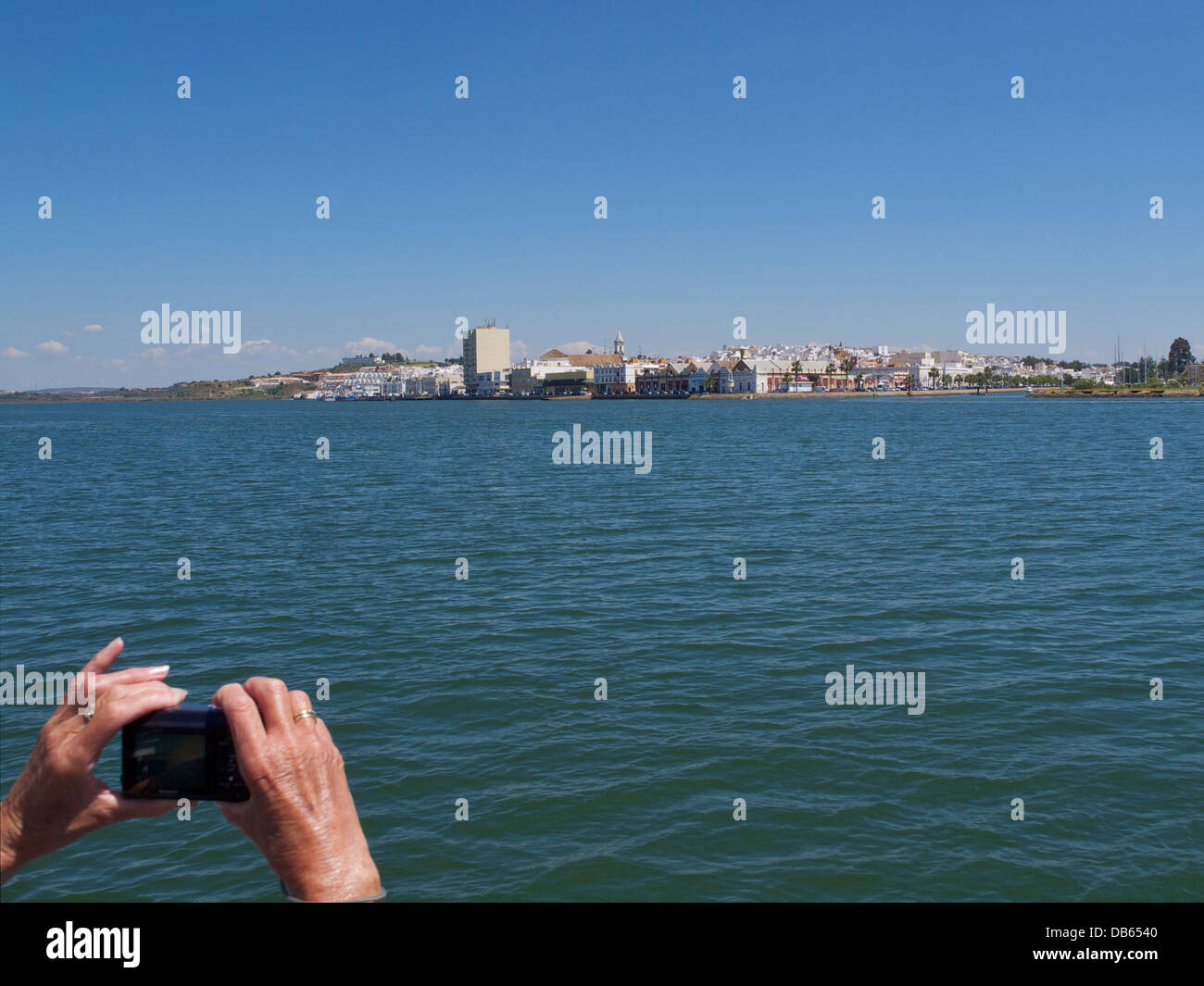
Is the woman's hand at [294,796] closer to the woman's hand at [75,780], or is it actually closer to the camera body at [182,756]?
the camera body at [182,756]

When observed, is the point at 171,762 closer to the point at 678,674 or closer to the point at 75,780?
the point at 75,780

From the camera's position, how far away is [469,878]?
9.38 m

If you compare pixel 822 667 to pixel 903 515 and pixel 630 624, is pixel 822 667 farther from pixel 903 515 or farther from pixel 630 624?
pixel 903 515

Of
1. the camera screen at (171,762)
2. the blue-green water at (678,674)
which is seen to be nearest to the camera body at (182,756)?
the camera screen at (171,762)

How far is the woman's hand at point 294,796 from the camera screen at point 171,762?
0.10 meters

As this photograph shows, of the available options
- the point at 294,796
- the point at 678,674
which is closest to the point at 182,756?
the point at 294,796

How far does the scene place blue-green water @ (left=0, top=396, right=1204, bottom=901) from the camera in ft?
32.0

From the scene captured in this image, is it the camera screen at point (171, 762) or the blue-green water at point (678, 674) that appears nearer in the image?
the camera screen at point (171, 762)

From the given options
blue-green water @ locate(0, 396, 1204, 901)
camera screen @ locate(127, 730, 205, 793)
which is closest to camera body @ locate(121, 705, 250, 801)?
camera screen @ locate(127, 730, 205, 793)

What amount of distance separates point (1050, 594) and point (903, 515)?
1312 cm

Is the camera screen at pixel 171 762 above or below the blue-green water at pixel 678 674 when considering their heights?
above

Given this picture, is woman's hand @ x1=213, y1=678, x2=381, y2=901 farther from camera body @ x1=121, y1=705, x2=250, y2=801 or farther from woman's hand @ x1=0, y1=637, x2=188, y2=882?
woman's hand @ x1=0, y1=637, x2=188, y2=882

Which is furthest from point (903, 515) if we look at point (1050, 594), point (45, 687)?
point (45, 687)

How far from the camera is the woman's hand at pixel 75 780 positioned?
2355 mm
